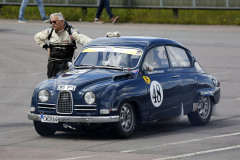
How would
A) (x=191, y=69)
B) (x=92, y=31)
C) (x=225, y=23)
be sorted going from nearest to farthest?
1. (x=191, y=69)
2. (x=92, y=31)
3. (x=225, y=23)

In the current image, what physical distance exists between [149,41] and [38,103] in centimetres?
232

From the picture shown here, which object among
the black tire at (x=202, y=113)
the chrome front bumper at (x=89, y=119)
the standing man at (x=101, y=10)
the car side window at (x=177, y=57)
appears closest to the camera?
→ the chrome front bumper at (x=89, y=119)

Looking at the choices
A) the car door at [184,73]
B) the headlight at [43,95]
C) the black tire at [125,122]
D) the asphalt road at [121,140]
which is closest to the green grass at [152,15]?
the asphalt road at [121,140]

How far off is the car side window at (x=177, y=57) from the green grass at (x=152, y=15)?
17203mm

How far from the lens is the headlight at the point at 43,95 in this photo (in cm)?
1167

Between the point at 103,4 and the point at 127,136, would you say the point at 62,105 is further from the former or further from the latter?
the point at 103,4

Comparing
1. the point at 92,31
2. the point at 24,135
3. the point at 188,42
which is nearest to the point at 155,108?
the point at 24,135

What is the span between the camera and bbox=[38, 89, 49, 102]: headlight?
1167 centimetres

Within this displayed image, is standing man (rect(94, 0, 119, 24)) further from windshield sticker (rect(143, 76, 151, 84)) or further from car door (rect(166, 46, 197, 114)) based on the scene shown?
windshield sticker (rect(143, 76, 151, 84))

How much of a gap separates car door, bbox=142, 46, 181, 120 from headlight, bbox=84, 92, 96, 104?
112 cm

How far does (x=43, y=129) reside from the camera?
12.1 meters

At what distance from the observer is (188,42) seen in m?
26.0

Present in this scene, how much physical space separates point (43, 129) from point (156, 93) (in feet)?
6.38

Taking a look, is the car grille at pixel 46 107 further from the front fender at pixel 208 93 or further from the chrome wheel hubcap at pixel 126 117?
the front fender at pixel 208 93
